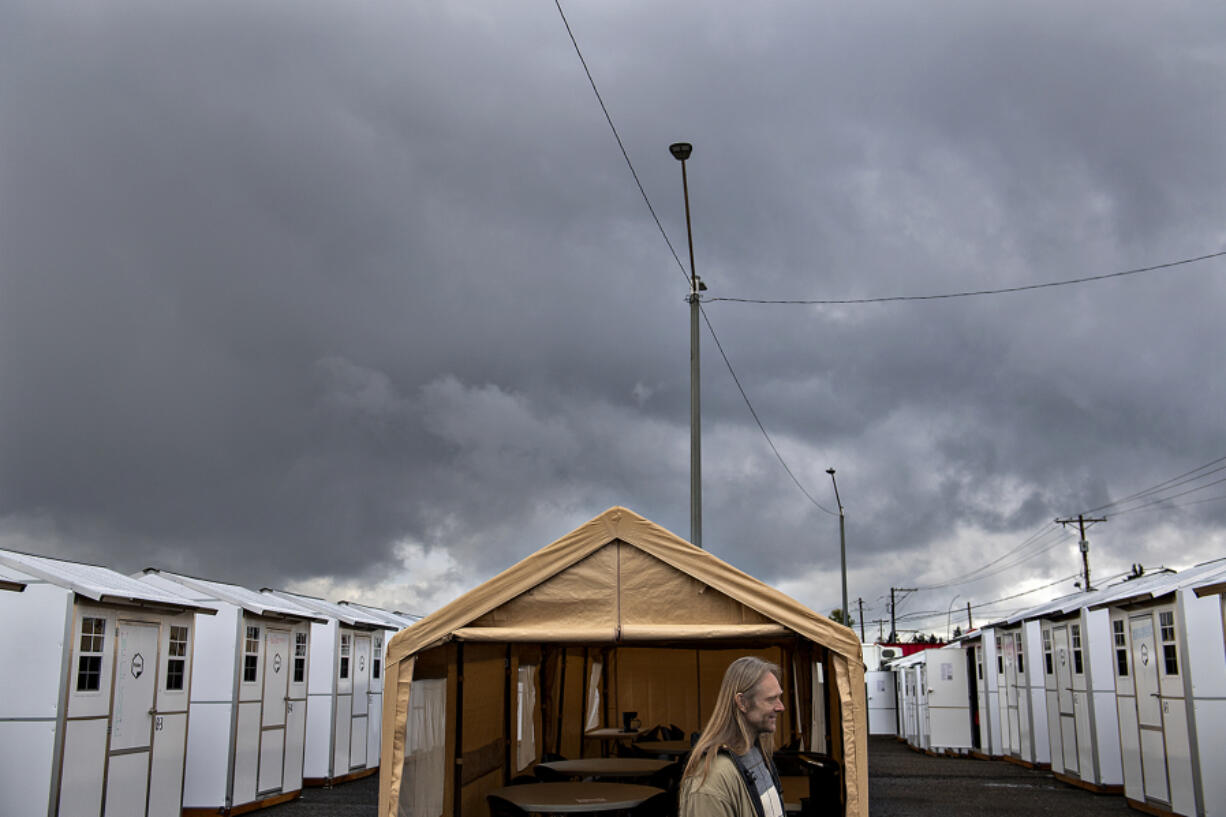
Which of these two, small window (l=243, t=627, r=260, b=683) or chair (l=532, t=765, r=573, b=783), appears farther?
small window (l=243, t=627, r=260, b=683)

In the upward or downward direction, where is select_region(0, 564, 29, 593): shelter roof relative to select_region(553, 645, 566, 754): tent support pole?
upward

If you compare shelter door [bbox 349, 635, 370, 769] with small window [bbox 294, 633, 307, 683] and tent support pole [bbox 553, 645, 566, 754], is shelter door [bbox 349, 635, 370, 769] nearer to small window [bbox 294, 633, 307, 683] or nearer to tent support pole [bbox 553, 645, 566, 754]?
small window [bbox 294, 633, 307, 683]

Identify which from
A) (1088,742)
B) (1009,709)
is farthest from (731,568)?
(1009,709)

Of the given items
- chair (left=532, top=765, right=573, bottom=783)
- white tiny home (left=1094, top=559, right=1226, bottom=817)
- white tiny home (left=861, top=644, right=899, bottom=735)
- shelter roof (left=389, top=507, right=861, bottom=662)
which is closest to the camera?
shelter roof (left=389, top=507, right=861, bottom=662)

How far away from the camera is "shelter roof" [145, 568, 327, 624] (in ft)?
50.8

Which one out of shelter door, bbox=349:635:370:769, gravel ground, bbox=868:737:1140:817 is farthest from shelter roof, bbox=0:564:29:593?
gravel ground, bbox=868:737:1140:817

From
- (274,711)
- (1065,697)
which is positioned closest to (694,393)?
(274,711)

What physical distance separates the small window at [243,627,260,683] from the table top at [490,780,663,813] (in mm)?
7678

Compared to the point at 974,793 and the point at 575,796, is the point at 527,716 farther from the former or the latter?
the point at 974,793

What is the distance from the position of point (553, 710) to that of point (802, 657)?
12.1 ft

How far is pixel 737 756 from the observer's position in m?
3.50

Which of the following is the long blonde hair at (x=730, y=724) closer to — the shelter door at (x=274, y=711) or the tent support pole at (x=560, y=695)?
the tent support pole at (x=560, y=695)

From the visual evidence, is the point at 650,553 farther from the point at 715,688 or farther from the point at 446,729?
the point at 715,688

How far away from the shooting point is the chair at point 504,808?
7.39m
